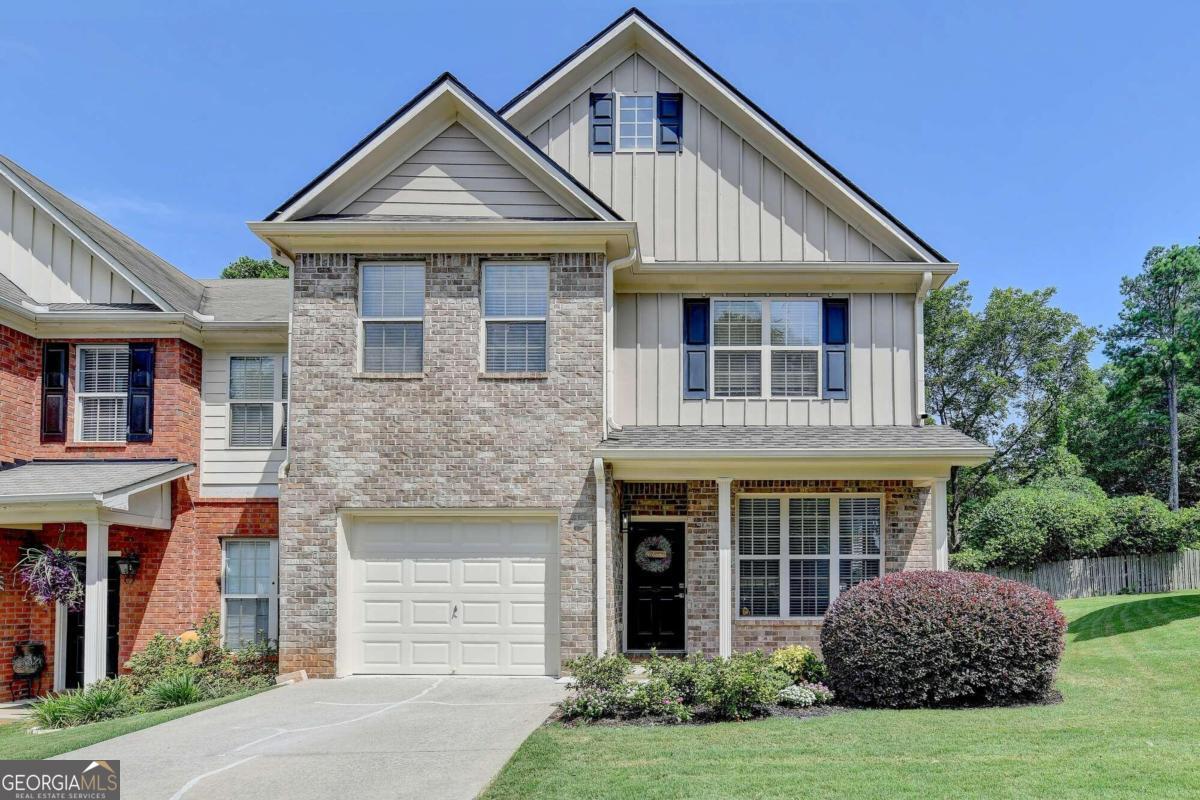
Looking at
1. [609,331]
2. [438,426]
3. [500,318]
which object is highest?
[500,318]

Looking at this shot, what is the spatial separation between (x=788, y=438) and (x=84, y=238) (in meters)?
10.6

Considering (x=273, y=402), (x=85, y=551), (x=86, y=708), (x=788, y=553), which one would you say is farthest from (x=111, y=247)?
(x=788, y=553)

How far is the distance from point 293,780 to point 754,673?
14.5ft

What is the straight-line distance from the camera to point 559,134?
1440cm

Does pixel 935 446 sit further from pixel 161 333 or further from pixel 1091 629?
pixel 161 333

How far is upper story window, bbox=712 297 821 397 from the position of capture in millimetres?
13961

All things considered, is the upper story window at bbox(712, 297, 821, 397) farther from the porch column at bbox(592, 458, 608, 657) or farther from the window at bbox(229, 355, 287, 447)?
the window at bbox(229, 355, 287, 447)

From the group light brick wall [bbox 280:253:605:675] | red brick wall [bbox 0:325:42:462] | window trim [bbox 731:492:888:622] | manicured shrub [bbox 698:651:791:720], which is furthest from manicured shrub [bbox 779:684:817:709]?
red brick wall [bbox 0:325:42:462]

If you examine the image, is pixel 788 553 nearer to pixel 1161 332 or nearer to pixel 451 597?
pixel 451 597

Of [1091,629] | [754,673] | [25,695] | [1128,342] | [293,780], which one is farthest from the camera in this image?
[1128,342]

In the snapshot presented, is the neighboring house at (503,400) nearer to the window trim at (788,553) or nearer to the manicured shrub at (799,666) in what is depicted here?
the window trim at (788,553)

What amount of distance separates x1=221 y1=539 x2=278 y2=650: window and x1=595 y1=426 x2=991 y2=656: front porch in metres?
5.12

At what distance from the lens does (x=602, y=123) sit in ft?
47.2

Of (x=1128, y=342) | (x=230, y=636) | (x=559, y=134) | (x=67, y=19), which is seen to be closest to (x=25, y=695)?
(x=230, y=636)
